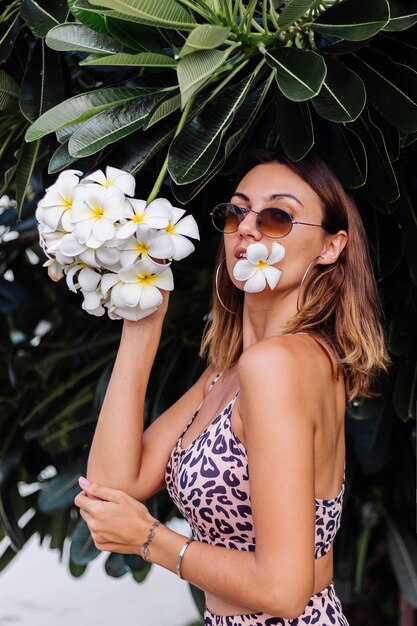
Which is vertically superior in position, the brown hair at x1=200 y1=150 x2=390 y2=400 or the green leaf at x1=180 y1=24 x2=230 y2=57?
the green leaf at x1=180 y1=24 x2=230 y2=57

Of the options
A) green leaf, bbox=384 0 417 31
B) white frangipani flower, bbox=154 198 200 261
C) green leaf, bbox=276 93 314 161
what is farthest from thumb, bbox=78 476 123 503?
green leaf, bbox=384 0 417 31

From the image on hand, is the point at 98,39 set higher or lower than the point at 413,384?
higher

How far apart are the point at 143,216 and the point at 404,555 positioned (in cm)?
215

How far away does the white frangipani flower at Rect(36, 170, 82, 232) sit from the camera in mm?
1404

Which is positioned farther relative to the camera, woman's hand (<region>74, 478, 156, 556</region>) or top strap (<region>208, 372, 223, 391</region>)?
top strap (<region>208, 372, 223, 391</region>)

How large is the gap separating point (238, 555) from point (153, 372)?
1474mm

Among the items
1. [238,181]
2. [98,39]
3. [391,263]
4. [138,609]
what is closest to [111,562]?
[391,263]

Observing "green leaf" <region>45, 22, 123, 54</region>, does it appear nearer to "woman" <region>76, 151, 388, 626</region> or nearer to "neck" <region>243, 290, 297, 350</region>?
"woman" <region>76, 151, 388, 626</region>

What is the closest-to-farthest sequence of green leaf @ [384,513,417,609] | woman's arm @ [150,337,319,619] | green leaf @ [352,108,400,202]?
woman's arm @ [150,337,319,619], green leaf @ [352,108,400,202], green leaf @ [384,513,417,609]

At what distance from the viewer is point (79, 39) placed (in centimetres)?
147

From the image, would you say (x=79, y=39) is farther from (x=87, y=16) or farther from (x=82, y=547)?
(x=82, y=547)

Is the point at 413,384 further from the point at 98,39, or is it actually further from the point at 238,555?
the point at 98,39

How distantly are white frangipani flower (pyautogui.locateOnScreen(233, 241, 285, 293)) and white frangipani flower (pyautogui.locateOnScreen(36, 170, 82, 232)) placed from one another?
301 millimetres

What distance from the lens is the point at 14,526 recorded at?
2.90m
